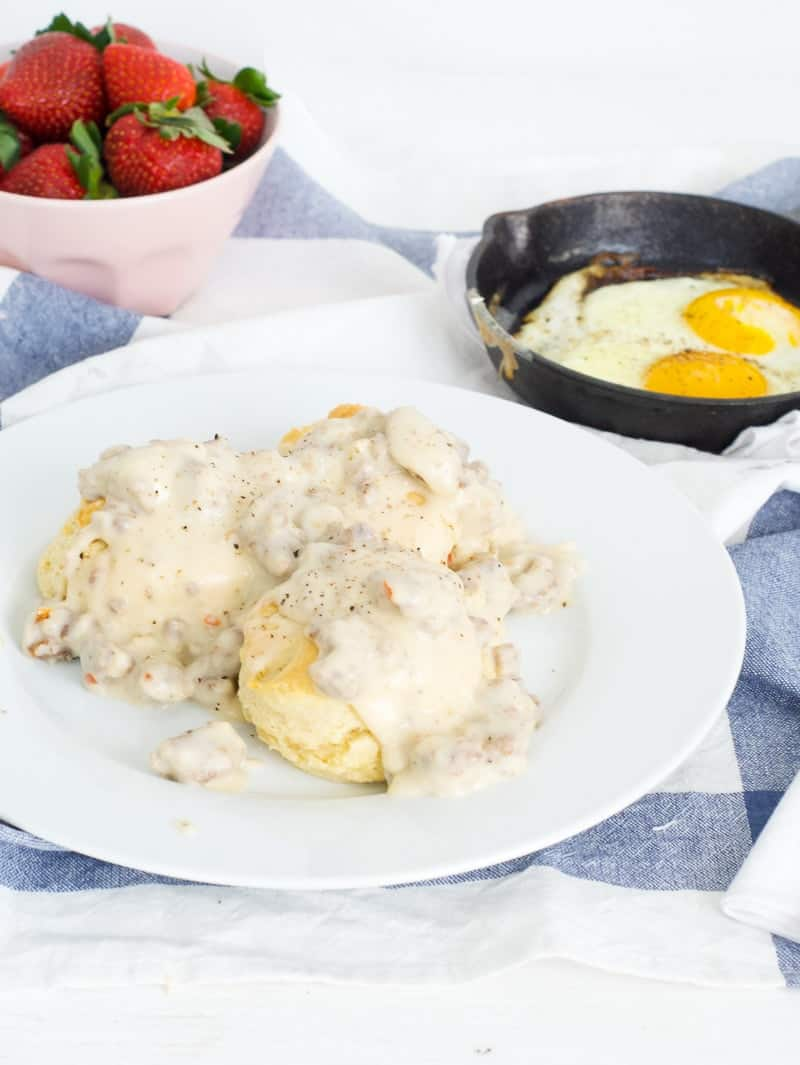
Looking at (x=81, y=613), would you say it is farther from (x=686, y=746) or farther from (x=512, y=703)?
(x=686, y=746)

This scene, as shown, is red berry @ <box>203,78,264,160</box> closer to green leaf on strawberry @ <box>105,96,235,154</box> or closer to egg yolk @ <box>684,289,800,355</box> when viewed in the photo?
green leaf on strawberry @ <box>105,96,235,154</box>

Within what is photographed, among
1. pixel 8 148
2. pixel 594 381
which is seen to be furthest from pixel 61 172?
pixel 594 381

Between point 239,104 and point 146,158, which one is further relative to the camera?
point 239,104

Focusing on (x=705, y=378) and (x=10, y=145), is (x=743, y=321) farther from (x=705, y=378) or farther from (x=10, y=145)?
(x=10, y=145)

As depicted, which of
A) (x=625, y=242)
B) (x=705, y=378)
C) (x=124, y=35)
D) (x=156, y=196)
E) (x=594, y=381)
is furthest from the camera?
(x=625, y=242)

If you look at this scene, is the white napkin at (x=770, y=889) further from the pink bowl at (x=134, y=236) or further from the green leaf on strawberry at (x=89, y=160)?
the green leaf on strawberry at (x=89, y=160)

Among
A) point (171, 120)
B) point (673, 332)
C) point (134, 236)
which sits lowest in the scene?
point (673, 332)

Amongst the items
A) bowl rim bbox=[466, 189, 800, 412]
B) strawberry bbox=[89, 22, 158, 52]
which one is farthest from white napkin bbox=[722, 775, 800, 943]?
strawberry bbox=[89, 22, 158, 52]

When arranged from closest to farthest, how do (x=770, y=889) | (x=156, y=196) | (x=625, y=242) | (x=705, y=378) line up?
(x=770, y=889), (x=156, y=196), (x=705, y=378), (x=625, y=242)
